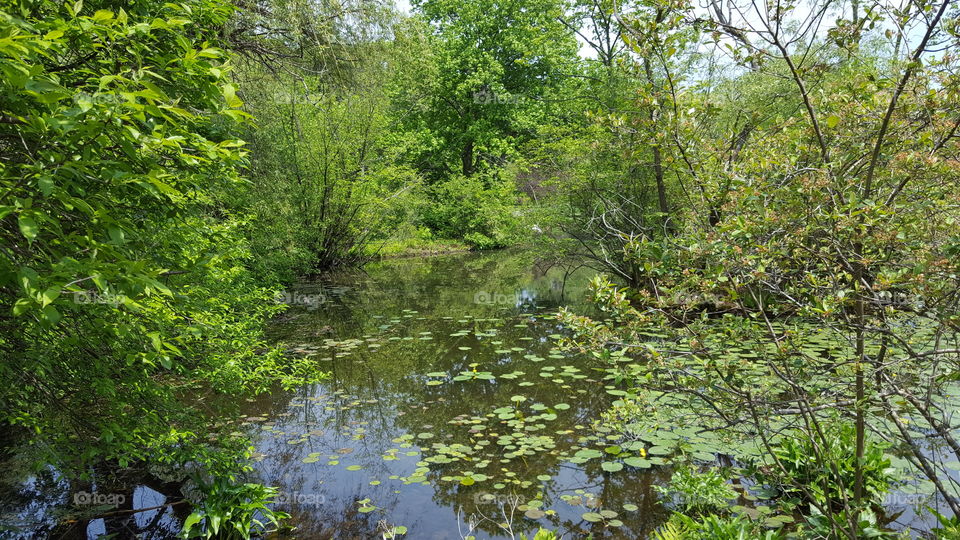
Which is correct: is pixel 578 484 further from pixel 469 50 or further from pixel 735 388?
pixel 469 50

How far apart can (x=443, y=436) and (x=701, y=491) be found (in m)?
2.47

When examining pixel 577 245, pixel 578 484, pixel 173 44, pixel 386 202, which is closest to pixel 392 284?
pixel 386 202

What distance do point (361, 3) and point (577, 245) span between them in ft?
19.3

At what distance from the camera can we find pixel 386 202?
14.2 m

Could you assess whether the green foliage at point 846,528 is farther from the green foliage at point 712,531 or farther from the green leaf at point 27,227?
the green leaf at point 27,227
